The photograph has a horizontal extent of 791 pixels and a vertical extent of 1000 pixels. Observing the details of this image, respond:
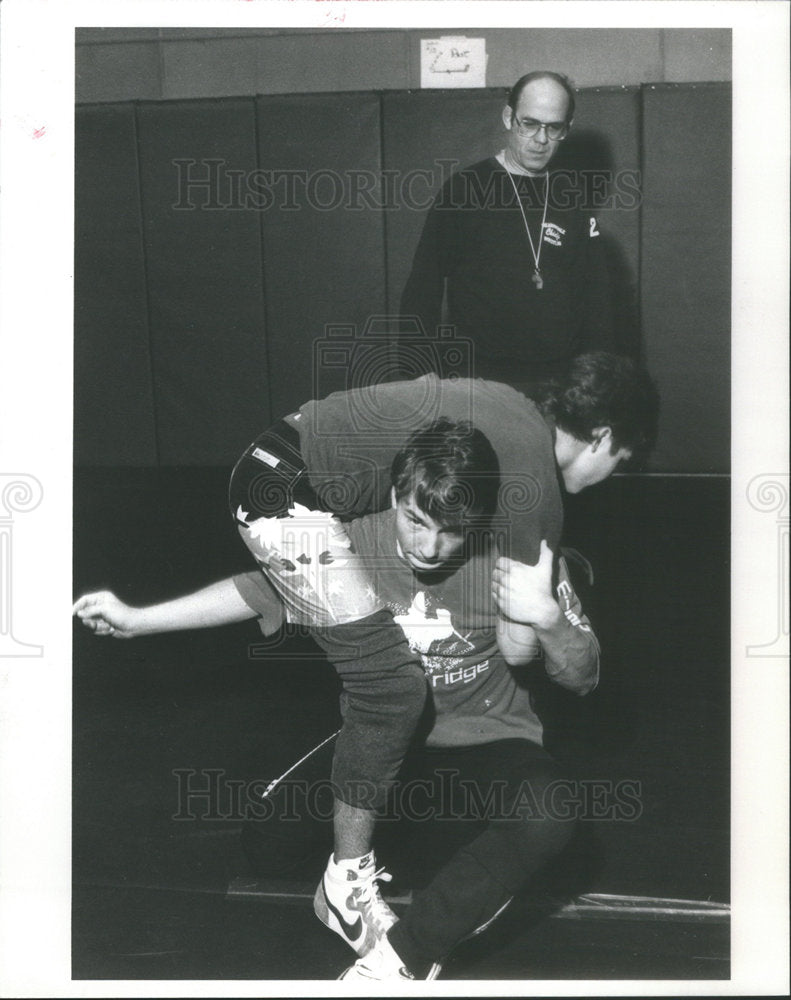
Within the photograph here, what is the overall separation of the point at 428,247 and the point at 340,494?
1.50 ft

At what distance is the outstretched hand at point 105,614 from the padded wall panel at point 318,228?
41cm

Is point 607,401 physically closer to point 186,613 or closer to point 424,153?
point 424,153

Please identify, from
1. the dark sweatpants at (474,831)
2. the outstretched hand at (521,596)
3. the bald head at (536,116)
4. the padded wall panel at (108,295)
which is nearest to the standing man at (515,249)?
the bald head at (536,116)

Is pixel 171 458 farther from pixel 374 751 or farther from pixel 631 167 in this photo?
pixel 631 167

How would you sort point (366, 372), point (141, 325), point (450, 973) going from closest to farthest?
point (450, 973)
point (366, 372)
point (141, 325)

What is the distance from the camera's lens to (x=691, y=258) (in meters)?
1.70

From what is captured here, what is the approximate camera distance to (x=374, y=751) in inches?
59.1

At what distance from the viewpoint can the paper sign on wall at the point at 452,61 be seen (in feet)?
4.98

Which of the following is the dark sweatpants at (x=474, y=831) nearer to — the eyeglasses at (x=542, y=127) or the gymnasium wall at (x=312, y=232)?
the gymnasium wall at (x=312, y=232)

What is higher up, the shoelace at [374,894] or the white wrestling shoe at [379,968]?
the shoelace at [374,894]

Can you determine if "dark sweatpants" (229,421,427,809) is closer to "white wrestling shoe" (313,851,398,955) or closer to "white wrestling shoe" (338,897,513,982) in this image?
"white wrestling shoe" (313,851,398,955)

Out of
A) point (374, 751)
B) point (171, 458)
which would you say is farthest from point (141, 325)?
point (374, 751)

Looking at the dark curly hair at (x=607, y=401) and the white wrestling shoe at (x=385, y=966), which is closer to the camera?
the white wrestling shoe at (x=385, y=966)

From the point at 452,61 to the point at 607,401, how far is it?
1.96 ft
